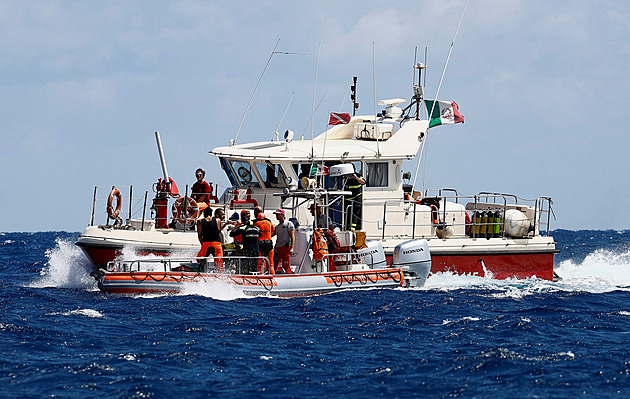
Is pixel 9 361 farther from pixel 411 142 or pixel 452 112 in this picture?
pixel 452 112

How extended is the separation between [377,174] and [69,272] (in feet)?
23.5

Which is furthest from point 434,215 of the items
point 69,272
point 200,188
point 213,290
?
point 69,272

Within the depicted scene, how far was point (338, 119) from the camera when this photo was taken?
2236 centimetres

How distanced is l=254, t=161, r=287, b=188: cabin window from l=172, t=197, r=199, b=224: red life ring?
198cm

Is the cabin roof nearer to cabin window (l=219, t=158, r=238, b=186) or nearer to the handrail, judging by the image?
cabin window (l=219, t=158, r=238, b=186)

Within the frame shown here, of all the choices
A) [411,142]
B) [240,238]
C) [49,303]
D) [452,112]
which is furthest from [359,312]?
[452,112]

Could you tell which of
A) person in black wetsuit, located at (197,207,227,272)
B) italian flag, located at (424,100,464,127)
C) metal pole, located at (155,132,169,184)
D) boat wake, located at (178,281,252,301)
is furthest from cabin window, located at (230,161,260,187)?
italian flag, located at (424,100,464,127)

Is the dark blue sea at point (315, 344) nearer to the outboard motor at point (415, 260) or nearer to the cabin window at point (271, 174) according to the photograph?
the outboard motor at point (415, 260)

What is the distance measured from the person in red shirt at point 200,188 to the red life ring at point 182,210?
58cm

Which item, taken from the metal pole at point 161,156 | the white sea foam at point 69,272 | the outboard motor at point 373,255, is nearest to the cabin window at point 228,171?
the metal pole at point 161,156

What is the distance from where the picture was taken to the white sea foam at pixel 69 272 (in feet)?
58.2

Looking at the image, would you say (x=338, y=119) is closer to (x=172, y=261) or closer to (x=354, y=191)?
(x=354, y=191)

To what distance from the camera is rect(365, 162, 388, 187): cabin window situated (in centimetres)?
1974

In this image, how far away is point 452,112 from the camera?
22.0 metres
